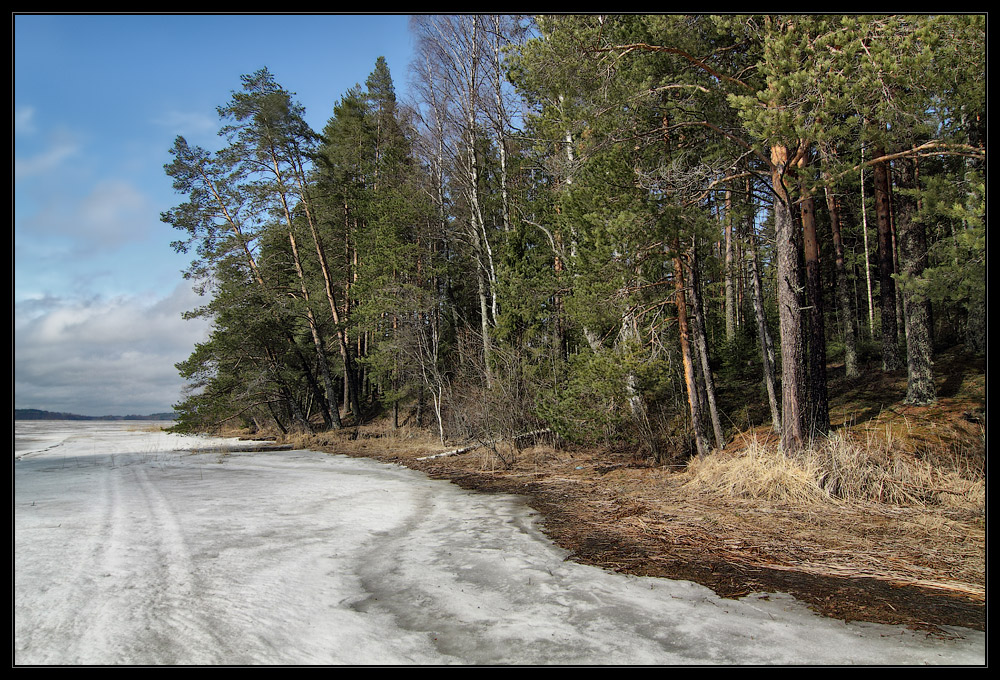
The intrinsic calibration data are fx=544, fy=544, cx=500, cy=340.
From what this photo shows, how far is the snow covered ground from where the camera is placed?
8.32ft

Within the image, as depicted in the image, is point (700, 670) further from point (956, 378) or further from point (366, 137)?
point (366, 137)

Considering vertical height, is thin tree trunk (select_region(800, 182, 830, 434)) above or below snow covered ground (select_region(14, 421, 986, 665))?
above

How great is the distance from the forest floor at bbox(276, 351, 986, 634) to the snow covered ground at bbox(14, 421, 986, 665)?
412 millimetres

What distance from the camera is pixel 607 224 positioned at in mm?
7867

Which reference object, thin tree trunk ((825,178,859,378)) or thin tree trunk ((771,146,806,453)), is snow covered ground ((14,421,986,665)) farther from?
thin tree trunk ((825,178,859,378))

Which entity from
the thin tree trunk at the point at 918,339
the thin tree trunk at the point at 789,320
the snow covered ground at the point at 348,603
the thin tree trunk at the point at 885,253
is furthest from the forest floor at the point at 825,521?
the thin tree trunk at the point at 885,253

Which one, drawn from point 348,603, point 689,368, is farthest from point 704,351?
point 348,603

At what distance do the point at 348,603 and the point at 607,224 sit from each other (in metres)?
6.16

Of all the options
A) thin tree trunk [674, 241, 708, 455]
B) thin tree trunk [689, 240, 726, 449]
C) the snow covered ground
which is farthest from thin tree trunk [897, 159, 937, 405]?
the snow covered ground

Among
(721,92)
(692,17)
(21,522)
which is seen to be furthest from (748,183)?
(21,522)

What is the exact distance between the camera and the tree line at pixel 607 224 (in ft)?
18.0

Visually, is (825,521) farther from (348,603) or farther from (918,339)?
(918,339)

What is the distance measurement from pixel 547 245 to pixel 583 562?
1012 cm

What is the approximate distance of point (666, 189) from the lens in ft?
24.6
